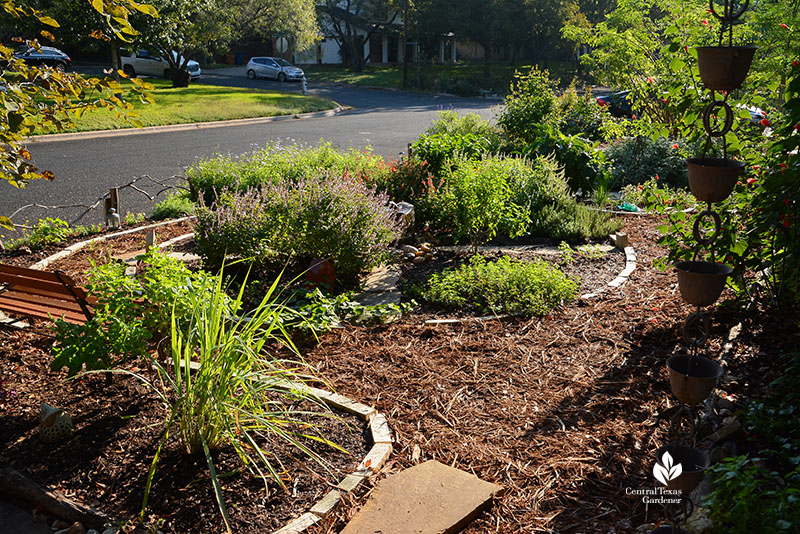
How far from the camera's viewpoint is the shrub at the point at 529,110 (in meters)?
12.6

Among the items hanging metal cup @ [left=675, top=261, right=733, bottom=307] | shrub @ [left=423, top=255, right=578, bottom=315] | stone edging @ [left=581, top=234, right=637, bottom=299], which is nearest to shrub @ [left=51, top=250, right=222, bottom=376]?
shrub @ [left=423, top=255, right=578, bottom=315]

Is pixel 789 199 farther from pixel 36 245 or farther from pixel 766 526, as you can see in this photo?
pixel 36 245

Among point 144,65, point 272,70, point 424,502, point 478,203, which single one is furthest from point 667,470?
point 272,70

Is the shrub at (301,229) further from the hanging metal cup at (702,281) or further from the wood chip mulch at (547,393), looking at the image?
the hanging metal cup at (702,281)

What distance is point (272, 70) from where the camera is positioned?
41438mm

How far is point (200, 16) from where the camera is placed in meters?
29.2

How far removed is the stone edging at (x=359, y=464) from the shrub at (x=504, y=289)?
193 cm

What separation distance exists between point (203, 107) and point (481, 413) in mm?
22279

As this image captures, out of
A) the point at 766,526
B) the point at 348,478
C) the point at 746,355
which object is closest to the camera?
the point at 766,526

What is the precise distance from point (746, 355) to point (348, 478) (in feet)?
9.48

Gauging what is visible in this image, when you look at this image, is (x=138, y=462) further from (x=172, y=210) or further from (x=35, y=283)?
(x=172, y=210)

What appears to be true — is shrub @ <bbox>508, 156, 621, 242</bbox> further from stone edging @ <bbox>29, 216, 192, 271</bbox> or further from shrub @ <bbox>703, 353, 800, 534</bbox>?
shrub @ <bbox>703, 353, 800, 534</bbox>

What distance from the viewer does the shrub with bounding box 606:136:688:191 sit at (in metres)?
11.6

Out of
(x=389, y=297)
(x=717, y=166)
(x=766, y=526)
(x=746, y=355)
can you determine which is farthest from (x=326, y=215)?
(x=766, y=526)
